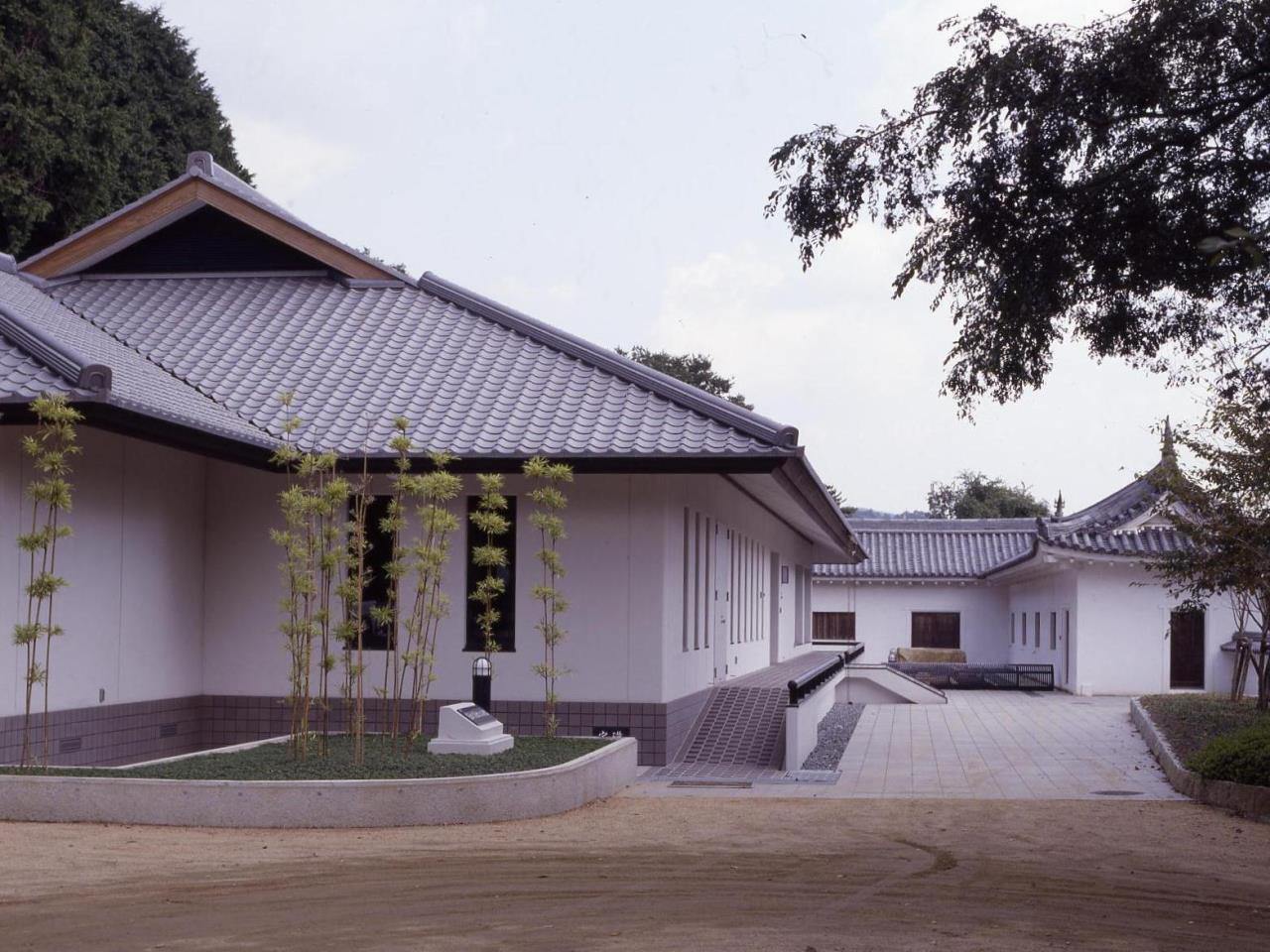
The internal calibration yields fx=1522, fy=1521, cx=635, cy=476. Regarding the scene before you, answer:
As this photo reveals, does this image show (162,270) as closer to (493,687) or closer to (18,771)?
(493,687)

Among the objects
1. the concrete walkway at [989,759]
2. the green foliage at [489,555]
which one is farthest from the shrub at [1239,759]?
the green foliage at [489,555]

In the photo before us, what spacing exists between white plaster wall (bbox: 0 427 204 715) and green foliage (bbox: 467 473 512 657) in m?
3.23

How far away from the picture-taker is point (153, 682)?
53.6ft

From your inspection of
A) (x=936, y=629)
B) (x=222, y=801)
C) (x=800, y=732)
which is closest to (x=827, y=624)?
(x=936, y=629)

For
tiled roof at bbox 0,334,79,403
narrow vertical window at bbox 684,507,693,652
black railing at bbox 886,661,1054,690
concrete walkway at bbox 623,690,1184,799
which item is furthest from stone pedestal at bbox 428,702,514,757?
black railing at bbox 886,661,1054,690

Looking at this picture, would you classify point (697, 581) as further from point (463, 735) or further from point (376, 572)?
point (463, 735)

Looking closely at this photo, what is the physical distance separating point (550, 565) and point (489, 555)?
89 centimetres

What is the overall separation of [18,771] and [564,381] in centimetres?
815

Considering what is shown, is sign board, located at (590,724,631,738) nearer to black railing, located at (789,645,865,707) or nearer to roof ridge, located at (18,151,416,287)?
black railing, located at (789,645,865,707)

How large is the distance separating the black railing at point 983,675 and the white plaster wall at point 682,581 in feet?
30.7

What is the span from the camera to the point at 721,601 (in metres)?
22.7

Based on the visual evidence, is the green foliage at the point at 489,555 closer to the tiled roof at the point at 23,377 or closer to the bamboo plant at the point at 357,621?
the bamboo plant at the point at 357,621

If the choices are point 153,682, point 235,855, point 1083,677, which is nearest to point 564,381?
point 153,682

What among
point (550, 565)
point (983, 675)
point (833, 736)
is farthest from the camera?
point (983, 675)
